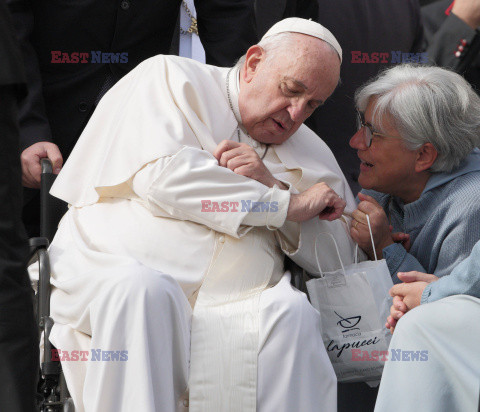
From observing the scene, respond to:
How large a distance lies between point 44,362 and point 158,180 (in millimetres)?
862

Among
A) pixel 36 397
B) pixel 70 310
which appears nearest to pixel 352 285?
pixel 70 310

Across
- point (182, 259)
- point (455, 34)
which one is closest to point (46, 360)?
point (182, 259)

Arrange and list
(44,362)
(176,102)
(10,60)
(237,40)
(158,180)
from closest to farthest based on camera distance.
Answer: (10,60), (44,362), (158,180), (176,102), (237,40)

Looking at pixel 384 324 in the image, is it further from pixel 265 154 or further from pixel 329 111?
pixel 329 111

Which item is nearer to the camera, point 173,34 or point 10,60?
point 10,60

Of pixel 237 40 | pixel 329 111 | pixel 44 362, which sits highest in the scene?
pixel 237 40

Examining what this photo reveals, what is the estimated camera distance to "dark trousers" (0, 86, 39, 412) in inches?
128

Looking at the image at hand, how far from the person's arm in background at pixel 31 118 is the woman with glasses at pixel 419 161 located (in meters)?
1.43

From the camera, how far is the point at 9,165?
3.34 metres

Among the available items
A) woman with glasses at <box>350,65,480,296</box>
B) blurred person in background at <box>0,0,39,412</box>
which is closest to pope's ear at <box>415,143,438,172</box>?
woman with glasses at <box>350,65,480,296</box>

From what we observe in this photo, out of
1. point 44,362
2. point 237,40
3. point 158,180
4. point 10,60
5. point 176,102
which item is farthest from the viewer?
point 237,40

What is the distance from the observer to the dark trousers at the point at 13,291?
3.26 metres
